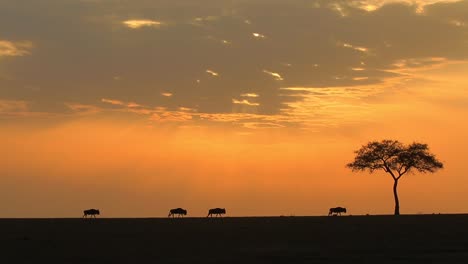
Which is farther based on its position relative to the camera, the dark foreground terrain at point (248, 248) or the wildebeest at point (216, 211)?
the wildebeest at point (216, 211)

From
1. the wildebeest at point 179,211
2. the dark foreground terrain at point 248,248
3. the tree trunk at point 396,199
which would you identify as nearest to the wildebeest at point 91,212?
the wildebeest at point 179,211

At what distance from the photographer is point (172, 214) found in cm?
11394

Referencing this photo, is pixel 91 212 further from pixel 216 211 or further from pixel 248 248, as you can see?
pixel 248 248

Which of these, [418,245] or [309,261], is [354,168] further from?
[309,261]

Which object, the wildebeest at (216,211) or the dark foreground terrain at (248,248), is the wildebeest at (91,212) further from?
the dark foreground terrain at (248,248)

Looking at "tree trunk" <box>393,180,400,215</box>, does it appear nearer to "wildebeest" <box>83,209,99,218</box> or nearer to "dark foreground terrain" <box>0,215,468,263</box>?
"wildebeest" <box>83,209,99,218</box>

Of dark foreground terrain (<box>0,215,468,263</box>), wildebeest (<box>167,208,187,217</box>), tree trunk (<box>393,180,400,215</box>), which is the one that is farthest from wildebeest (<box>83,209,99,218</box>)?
dark foreground terrain (<box>0,215,468,263</box>)

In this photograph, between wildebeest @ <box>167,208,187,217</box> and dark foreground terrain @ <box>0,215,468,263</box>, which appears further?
wildebeest @ <box>167,208,187,217</box>

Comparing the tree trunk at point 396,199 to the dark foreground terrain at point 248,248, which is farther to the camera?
the tree trunk at point 396,199

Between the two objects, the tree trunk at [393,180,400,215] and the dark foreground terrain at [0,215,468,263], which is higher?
the tree trunk at [393,180,400,215]

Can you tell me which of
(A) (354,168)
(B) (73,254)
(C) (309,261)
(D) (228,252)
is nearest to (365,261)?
(C) (309,261)

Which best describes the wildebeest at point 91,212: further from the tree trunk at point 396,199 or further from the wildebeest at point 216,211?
the tree trunk at point 396,199

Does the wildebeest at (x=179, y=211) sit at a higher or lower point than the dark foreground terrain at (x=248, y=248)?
higher

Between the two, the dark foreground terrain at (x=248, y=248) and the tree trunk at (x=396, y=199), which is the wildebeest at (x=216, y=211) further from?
the dark foreground terrain at (x=248, y=248)
